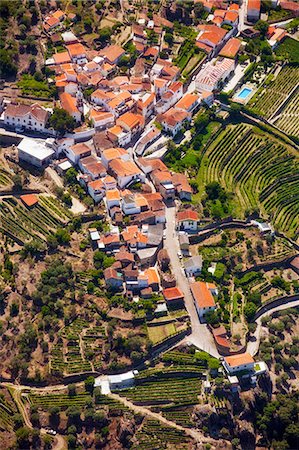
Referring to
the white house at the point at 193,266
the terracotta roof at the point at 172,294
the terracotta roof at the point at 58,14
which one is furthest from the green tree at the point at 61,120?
the terracotta roof at the point at 172,294

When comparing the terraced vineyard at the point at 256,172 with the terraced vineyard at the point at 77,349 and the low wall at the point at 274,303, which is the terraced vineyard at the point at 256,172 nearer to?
the low wall at the point at 274,303

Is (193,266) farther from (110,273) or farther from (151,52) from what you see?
(151,52)

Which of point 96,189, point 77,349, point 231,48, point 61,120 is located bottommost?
point 77,349

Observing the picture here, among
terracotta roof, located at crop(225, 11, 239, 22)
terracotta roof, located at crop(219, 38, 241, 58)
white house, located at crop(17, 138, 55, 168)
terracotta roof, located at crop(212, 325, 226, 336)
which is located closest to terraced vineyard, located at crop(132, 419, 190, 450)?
terracotta roof, located at crop(212, 325, 226, 336)

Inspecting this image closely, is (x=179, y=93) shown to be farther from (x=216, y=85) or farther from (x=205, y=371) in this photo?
(x=205, y=371)

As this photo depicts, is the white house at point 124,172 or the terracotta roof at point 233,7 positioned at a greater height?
the terracotta roof at point 233,7

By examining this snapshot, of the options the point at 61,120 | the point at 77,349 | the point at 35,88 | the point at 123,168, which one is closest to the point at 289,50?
the point at 123,168
